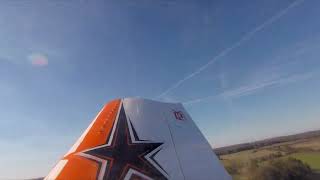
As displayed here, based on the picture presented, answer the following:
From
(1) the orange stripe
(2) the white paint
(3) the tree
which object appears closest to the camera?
(1) the orange stripe

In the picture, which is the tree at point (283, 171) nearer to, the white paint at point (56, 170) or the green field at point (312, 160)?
the green field at point (312, 160)

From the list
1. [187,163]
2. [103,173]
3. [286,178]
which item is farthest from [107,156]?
[286,178]

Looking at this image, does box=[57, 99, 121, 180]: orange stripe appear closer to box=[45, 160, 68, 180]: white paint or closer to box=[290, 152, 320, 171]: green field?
box=[45, 160, 68, 180]: white paint

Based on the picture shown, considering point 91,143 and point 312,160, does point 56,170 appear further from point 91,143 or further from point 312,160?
point 312,160

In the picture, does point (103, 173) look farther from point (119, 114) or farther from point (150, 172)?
point (119, 114)

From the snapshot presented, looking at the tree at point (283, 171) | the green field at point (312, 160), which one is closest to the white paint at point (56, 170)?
the tree at point (283, 171)

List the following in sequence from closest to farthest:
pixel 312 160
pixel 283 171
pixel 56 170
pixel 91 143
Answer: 1. pixel 56 170
2. pixel 91 143
3. pixel 283 171
4. pixel 312 160

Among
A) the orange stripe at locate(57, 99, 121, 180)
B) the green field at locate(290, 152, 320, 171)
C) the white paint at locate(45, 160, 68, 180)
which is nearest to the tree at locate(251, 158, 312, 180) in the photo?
the green field at locate(290, 152, 320, 171)

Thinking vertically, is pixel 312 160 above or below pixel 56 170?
below

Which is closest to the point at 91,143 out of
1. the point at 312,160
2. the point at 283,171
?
the point at 283,171

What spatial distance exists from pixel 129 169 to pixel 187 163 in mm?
798

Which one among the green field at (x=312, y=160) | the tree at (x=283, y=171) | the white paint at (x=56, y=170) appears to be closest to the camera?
the white paint at (x=56, y=170)

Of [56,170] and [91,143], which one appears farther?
[91,143]

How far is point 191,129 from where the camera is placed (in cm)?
367
